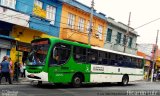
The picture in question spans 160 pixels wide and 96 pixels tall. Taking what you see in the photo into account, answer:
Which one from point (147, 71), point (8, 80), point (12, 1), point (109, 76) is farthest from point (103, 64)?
point (147, 71)

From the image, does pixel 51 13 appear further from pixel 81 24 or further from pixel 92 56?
pixel 92 56

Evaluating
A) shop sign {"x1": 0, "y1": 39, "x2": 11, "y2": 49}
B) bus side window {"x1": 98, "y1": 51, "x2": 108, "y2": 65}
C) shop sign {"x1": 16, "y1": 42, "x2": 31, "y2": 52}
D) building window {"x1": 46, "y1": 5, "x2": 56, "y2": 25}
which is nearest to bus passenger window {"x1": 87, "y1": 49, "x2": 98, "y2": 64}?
bus side window {"x1": 98, "y1": 51, "x2": 108, "y2": 65}

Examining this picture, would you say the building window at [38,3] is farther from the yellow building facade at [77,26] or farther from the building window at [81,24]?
the building window at [81,24]

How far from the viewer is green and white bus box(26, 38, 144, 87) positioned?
19000 millimetres

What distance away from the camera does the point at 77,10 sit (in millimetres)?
35812

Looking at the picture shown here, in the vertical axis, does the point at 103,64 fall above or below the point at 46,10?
below

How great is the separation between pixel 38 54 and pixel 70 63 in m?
2.19

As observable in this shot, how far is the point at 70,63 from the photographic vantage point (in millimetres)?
20438

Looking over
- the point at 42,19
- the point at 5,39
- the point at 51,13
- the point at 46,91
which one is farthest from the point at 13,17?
the point at 46,91

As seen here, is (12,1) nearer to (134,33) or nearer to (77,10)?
(77,10)

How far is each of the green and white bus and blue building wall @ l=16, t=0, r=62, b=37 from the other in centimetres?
763

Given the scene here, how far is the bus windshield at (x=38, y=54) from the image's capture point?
750 inches

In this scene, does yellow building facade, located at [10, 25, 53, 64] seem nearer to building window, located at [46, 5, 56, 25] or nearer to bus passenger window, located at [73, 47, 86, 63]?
building window, located at [46, 5, 56, 25]

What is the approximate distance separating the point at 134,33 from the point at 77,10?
17.9 m
